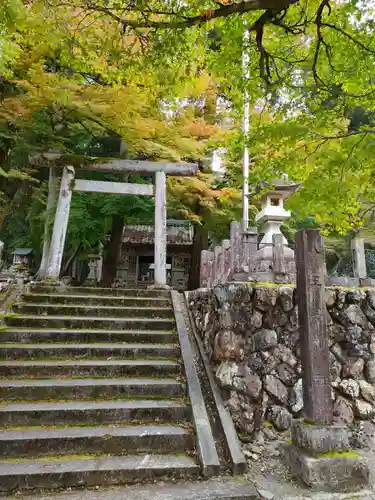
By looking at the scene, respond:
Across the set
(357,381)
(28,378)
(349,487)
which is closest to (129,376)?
(28,378)

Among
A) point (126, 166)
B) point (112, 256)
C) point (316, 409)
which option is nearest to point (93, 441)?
point (316, 409)

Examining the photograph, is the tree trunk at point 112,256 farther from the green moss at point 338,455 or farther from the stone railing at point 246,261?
the green moss at point 338,455

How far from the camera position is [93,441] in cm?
358

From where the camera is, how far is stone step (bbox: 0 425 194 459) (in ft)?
11.3

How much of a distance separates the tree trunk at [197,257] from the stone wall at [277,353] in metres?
7.53

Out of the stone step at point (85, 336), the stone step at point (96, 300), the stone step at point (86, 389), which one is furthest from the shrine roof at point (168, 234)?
the stone step at point (86, 389)

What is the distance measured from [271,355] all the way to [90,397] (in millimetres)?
2483

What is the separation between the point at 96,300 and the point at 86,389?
7.33ft

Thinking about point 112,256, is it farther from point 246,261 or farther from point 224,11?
point 224,11

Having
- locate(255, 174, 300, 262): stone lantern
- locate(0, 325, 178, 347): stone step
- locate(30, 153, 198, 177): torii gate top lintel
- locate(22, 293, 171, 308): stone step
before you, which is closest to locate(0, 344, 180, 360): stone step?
locate(0, 325, 178, 347): stone step

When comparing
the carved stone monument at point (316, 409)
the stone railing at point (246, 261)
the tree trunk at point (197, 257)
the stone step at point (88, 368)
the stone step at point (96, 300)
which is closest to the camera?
the carved stone monument at point (316, 409)

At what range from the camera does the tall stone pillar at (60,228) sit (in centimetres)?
757

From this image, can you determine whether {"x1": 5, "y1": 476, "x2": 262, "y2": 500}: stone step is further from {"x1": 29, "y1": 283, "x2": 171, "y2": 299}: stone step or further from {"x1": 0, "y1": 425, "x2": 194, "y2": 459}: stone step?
{"x1": 29, "y1": 283, "x2": 171, "y2": 299}: stone step

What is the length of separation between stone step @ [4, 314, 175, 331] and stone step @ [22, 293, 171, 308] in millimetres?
568
